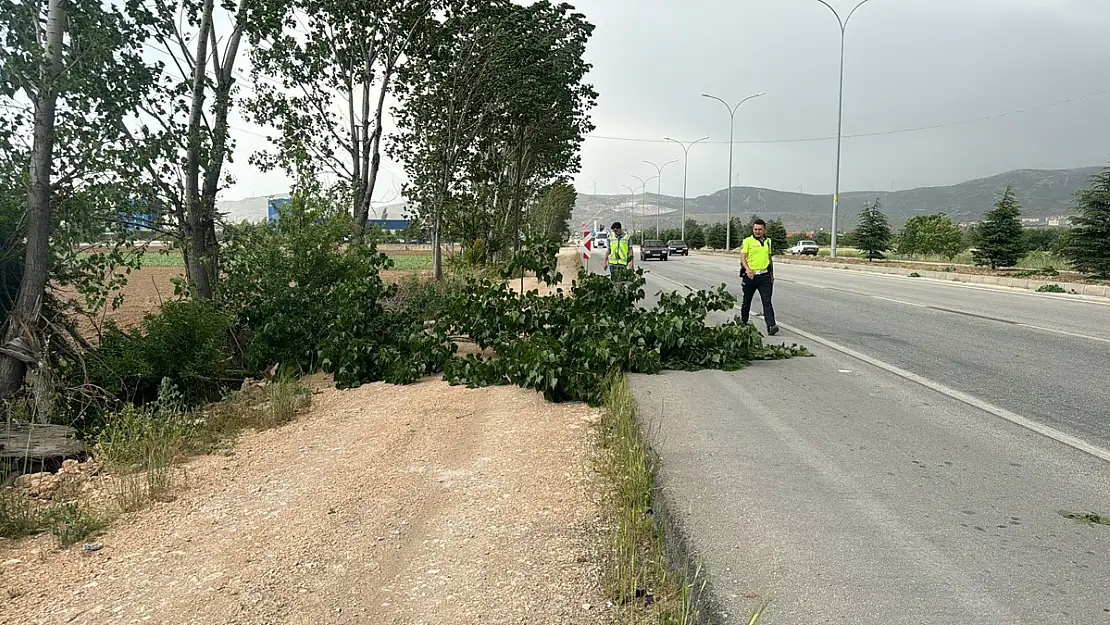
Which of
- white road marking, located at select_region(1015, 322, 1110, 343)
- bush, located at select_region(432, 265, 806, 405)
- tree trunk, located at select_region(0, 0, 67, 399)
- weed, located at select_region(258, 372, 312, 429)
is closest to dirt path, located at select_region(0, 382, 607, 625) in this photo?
weed, located at select_region(258, 372, 312, 429)

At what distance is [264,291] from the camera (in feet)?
34.8

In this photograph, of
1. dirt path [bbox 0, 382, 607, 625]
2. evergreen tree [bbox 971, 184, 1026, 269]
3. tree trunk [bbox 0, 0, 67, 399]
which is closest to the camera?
dirt path [bbox 0, 382, 607, 625]

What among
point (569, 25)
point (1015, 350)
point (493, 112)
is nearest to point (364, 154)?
point (493, 112)

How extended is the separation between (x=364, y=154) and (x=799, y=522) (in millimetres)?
16022

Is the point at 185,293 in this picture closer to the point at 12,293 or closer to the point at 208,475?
the point at 12,293

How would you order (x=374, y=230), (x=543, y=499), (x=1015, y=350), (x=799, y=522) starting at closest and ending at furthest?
(x=799, y=522) < (x=543, y=499) < (x=1015, y=350) < (x=374, y=230)

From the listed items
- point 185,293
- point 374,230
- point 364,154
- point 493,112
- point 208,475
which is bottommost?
point 208,475

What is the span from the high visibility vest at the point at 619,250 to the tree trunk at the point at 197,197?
674cm

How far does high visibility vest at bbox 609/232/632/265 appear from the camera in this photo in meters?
14.1

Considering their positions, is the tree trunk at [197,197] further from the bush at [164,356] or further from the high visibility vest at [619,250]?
the high visibility vest at [619,250]

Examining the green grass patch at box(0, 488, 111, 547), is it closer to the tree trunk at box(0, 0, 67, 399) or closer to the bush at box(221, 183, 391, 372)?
the tree trunk at box(0, 0, 67, 399)

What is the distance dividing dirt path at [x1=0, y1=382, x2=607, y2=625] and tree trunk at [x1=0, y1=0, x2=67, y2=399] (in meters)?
3.25

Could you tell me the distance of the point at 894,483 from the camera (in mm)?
4680

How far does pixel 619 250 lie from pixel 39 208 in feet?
29.5
